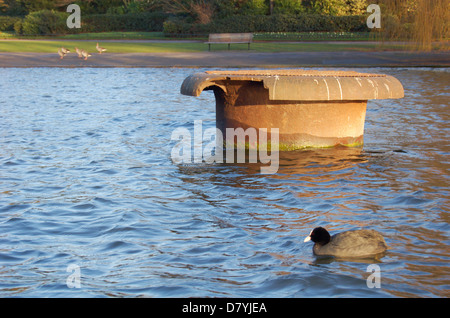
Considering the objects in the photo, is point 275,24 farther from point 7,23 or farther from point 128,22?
point 7,23

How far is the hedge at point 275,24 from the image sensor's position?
41.2 meters

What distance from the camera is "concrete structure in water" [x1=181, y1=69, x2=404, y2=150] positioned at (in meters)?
10.0

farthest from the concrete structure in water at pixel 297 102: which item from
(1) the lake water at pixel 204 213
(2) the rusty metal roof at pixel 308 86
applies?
(1) the lake water at pixel 204 213

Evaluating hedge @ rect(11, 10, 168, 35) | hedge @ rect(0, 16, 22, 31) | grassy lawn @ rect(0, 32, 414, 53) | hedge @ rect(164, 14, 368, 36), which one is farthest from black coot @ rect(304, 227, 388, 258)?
hedge @ rect(0, 16, 22, 31)

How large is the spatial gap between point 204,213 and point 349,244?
6.83 feet

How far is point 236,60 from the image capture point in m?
26.7

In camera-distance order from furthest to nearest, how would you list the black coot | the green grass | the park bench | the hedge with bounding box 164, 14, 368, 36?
the hedge with bounding box 164, 14, 368, 36
the park bench
the green grass
the black coot

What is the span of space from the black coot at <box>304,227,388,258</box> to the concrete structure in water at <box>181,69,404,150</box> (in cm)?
415

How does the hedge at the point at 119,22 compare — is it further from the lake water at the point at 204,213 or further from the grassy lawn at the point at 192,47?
the lake water at the point at 204,213

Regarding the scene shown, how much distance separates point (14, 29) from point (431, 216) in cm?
4594

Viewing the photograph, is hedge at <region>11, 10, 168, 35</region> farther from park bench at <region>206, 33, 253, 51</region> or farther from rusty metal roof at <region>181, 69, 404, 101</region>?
rusty metal roof at <region>181, 69, 404, 101</region>

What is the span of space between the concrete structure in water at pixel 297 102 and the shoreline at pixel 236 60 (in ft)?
45.9

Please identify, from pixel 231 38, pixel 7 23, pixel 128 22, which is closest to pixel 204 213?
pixel 231 38
